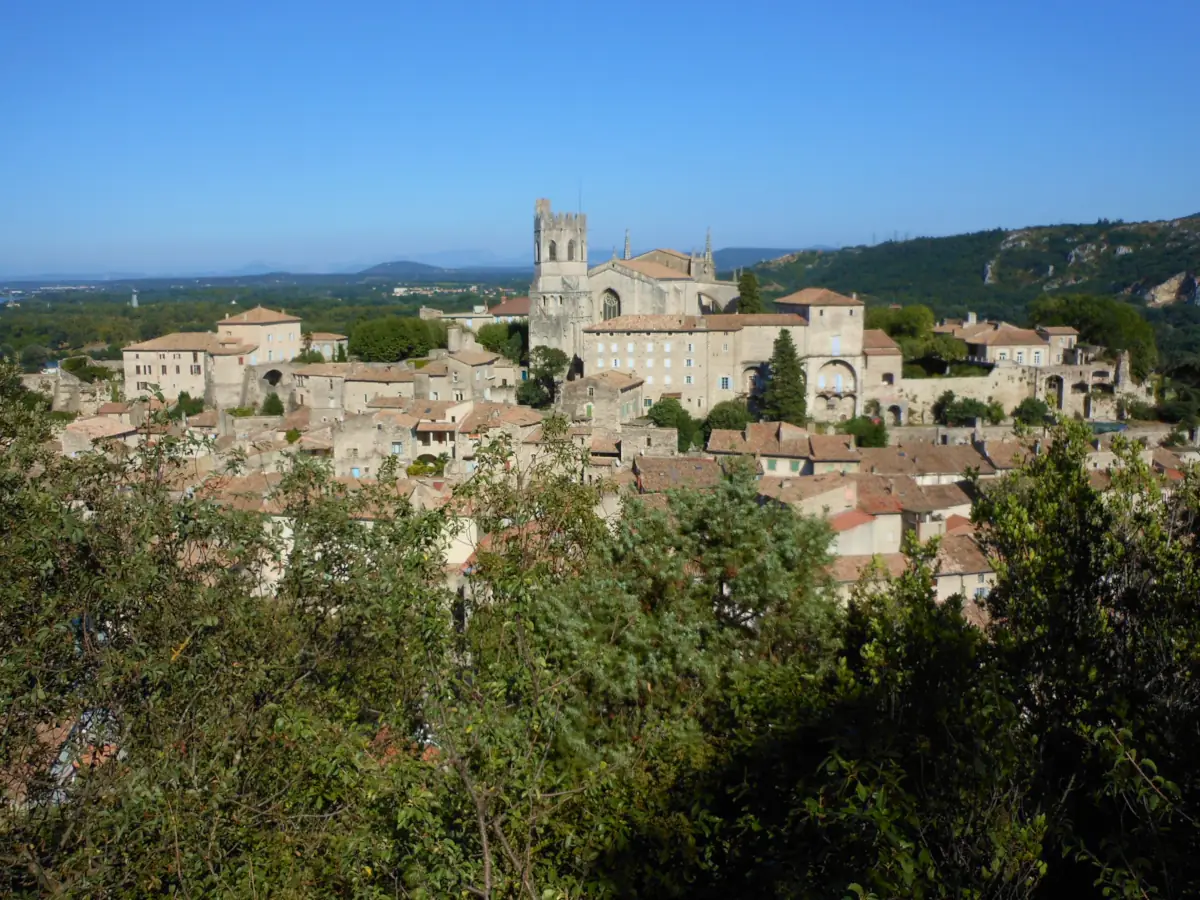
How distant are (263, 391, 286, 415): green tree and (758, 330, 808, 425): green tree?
73.3 feet

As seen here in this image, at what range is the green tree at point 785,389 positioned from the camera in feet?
138

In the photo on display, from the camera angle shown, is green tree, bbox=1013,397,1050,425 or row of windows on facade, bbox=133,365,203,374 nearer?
green tree, bbox=1013,397,1050,425

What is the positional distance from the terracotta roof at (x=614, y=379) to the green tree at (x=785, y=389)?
556 centimetres

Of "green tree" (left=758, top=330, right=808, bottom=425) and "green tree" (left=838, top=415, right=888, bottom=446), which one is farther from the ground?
"green tree" (left=758, top=330, right=808, bottom=425)

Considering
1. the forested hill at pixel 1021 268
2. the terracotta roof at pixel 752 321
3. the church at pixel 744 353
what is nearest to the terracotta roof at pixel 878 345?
the church at pixel 744 353

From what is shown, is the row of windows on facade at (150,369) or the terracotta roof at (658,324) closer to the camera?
the terracotta roof at (658,324)

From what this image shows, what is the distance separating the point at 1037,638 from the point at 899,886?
314cm

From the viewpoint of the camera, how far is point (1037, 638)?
752cm

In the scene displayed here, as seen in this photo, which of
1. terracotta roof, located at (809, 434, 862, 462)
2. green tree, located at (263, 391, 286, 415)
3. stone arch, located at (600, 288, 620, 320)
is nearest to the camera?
terracotta roof, located at (809, 434, 862, 462)

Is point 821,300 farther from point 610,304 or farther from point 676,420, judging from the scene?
point 610,304

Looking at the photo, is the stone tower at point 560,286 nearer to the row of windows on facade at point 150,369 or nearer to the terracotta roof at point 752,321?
the terracotta roof at point 752,321

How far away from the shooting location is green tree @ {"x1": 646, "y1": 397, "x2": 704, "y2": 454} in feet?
134

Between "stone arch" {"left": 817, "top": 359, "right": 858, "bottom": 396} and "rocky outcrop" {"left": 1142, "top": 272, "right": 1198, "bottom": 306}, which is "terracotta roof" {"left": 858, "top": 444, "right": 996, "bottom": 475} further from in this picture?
"rocky outcrop" {"left": 1142, "top": 272, "right": 1198, "bottom": 306}

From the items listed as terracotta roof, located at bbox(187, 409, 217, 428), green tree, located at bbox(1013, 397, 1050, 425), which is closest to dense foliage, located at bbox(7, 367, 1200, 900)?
terracotta roof, located at bbox(187, 409, 217, 428)
